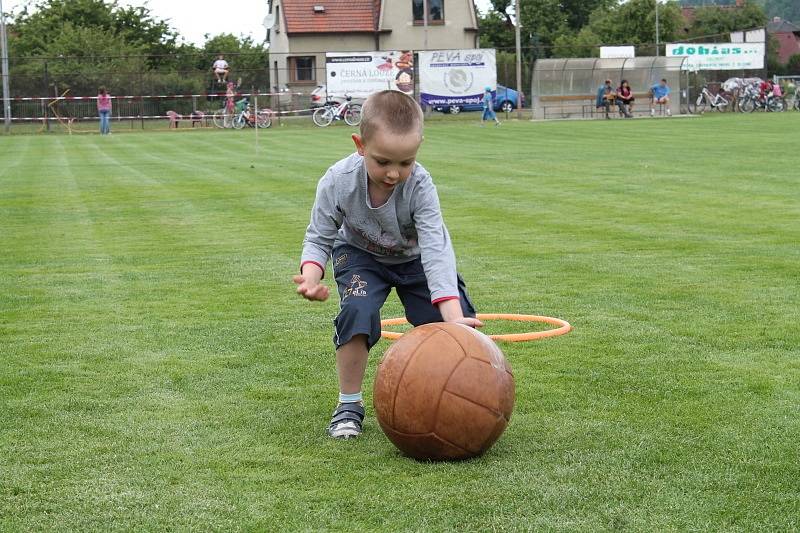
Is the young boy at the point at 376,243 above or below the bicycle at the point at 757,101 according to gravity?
below

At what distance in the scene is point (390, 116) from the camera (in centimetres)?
505

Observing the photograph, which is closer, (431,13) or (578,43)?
(431,13)

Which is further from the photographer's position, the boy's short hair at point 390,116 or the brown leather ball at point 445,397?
the boy's short hair at point 390,116

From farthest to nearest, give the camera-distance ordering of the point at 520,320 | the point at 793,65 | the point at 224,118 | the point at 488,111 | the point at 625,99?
the point at 793,65, the point at 625,99, the point at 224,118, the point at 488,111, the point at 520,320

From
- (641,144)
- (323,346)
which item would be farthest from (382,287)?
(641,144)

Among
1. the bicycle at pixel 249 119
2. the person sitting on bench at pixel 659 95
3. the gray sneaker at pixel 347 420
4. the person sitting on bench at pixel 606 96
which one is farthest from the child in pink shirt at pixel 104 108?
the gray sneaker at pixel 347 420

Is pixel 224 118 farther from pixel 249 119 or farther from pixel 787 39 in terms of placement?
pixel 787 39

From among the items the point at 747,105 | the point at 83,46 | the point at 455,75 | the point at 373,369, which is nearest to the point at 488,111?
the point at 455,75

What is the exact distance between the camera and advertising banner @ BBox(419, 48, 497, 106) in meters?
52.3

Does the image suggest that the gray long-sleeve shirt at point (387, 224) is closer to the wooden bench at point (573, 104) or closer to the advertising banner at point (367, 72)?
the advertising banner at point (367, 72)

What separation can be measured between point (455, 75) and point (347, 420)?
159 ft

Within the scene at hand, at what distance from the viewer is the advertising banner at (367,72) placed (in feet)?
168

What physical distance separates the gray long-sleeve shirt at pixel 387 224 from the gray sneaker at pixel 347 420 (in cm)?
65

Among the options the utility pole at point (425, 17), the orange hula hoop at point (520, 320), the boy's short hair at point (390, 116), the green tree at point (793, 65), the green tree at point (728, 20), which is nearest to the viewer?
the boy's short hair at point (390, 116)
